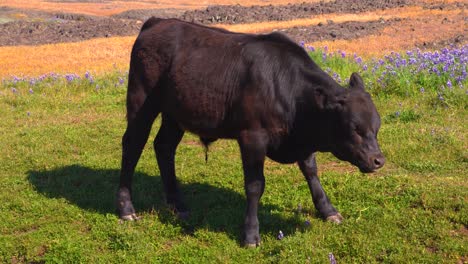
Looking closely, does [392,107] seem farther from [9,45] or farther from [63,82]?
[9,45]

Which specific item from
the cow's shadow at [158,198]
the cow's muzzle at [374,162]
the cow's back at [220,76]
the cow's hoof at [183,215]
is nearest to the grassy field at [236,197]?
the cow's shadow at [158,198]

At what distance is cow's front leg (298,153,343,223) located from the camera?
6.89 metres

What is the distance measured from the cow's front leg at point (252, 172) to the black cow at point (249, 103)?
0.01 metres

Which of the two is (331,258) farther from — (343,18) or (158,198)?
(343,18)

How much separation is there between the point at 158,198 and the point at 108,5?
61.9 m

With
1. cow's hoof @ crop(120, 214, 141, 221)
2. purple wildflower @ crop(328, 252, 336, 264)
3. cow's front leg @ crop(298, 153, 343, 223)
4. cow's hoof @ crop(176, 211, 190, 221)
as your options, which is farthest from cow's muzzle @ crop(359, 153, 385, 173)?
cow's hoof @ crop(120, 214, 141, 221)

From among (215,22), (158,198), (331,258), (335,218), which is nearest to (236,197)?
(158,198)

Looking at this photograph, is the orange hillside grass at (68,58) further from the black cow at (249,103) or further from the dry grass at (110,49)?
the black cow at (249,103)

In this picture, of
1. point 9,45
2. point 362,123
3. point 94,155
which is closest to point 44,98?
point 94,155

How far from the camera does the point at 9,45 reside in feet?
102

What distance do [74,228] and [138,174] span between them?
1911 mm

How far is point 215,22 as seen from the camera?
40344mm

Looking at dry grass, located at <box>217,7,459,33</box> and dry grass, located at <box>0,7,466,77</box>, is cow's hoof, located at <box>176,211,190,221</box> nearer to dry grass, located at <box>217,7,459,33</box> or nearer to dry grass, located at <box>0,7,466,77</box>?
dry grass, located at <box>0,7,466,77</box>

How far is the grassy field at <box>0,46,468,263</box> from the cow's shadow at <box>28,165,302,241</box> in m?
0.02
